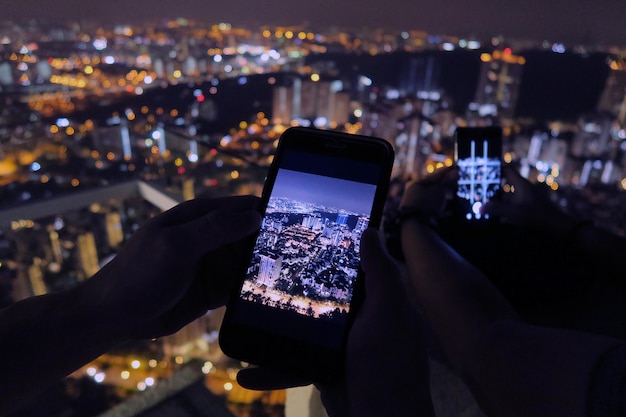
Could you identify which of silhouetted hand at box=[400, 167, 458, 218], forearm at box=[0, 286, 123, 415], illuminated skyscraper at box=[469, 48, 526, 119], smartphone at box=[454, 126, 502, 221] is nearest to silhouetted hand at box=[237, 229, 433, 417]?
forearm at box=[0, 286, 123, 415]

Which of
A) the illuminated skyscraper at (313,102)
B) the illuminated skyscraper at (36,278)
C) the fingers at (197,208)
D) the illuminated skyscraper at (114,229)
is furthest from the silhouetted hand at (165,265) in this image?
the illuminated skyscraper at (313,102)

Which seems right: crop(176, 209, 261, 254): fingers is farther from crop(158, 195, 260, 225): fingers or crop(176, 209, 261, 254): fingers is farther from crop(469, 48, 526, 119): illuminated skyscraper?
crop(469, 48, 526, 119): illuminated skyscraper

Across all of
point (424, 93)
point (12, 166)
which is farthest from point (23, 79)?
point (424, 93)

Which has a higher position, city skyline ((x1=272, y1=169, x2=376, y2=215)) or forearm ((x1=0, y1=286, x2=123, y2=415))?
city skyline ((x1=272, y1=169, x2=376, y2=215))

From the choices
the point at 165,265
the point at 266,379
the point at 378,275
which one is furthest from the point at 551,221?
the point at 165,265

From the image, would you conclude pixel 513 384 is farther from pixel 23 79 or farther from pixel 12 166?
pixel 23 79

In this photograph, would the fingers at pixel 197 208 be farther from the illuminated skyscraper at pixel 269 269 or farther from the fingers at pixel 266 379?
the fingers at pixel 266 379
